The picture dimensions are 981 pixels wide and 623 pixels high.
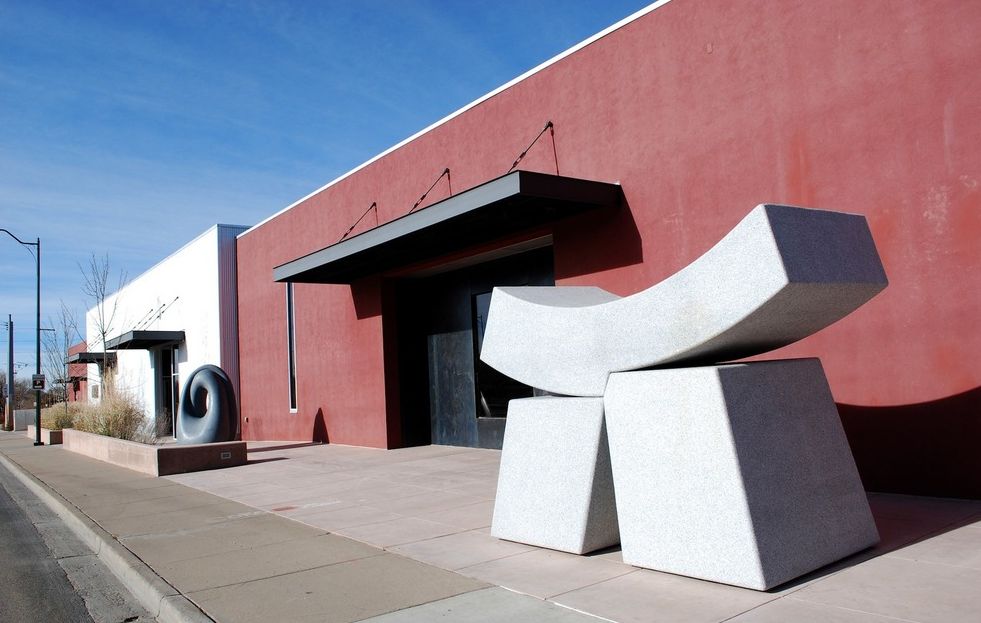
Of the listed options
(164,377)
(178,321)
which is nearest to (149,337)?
(178,321)

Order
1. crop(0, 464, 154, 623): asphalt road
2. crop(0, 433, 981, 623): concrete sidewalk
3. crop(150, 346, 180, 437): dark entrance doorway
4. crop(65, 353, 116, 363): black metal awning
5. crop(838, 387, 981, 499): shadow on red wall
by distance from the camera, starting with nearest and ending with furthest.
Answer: crop(0, 433, 981, 623): concrete sidewalk
crop(0, 464, 154, 623): asphalt road
crop(838, 387, 981, 499): shadow on red wall
crop(150, 346, 180, 437): dark entrance doorway
crop(65, 353, 116, 363): black metal awning

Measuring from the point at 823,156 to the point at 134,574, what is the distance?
7741mm

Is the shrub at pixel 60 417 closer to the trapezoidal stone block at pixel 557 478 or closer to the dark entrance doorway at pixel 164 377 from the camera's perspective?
the dark entrance doorway at pixel 164 377

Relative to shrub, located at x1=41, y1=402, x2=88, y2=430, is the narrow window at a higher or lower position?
higher

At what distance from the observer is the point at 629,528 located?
17.7 ft

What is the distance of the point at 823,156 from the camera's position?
321 inches

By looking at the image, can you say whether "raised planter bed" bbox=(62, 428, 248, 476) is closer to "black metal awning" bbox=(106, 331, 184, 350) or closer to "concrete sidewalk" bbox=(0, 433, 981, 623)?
"concrete sidewalk" bbox=(0, 433, 981, 623)

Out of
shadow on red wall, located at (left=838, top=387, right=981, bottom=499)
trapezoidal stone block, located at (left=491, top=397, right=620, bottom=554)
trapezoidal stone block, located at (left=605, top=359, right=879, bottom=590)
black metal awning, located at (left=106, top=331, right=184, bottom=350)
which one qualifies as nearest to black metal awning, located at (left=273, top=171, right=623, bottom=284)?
trapezoidal stone block, located at (left=491, top=397, right=620, bottom=554)

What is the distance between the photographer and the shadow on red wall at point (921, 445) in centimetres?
705

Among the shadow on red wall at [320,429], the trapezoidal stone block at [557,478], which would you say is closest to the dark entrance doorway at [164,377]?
the shadow on red wall at [320,429]

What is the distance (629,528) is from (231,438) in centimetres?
1459

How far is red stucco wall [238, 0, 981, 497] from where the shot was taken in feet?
23.4

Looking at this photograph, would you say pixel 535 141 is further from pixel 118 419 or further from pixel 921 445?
pixel 118 419

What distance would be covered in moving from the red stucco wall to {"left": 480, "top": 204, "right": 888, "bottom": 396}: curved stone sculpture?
2.55 meters
